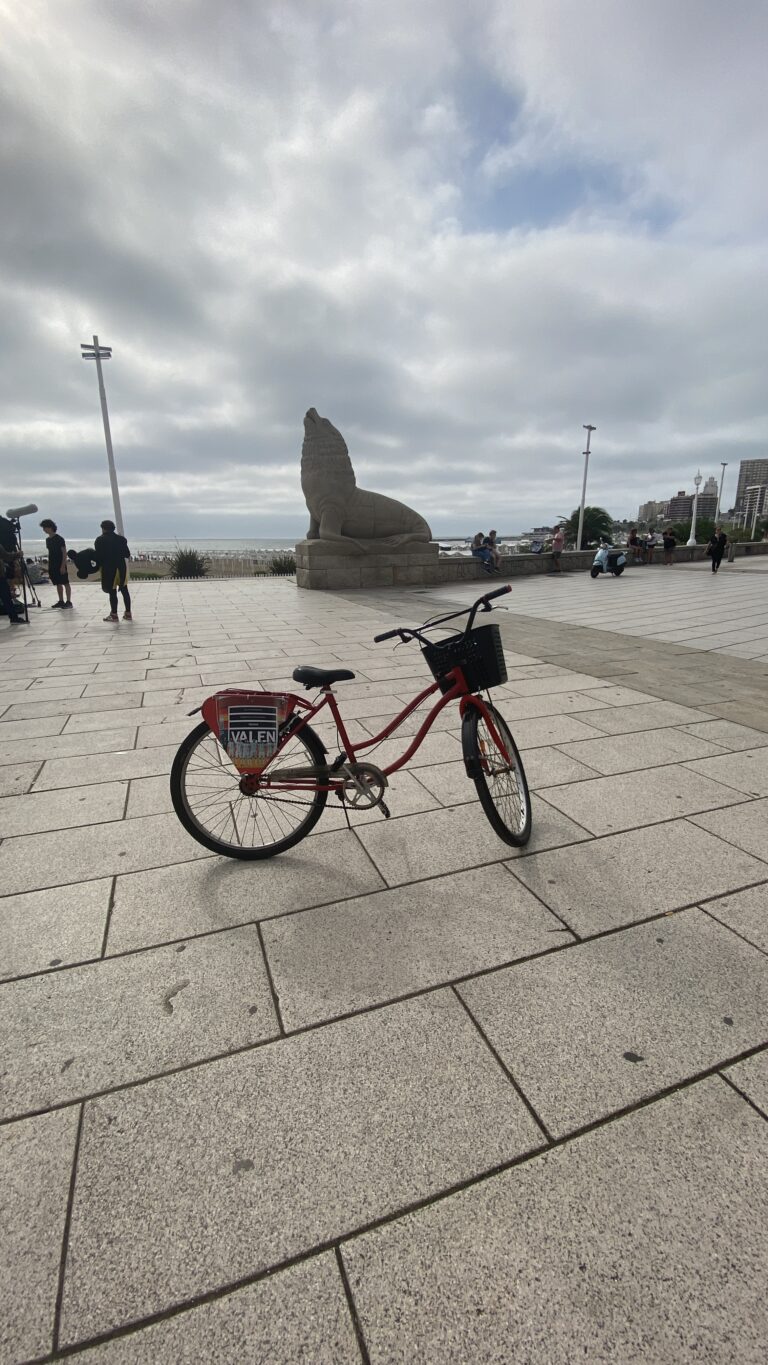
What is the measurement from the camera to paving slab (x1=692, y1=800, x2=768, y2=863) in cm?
289

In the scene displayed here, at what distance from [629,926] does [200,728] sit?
1969 millimetres

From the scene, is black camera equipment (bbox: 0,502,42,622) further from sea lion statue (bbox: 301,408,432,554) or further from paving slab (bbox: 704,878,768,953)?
paving slab (bbox: 704,878,768,953)

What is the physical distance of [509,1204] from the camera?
1.41 metres

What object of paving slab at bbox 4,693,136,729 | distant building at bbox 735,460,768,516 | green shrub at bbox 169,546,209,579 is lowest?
paving slab at bbox 4,693,136,729

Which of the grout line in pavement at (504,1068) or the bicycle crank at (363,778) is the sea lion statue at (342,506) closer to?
the bicycle crank at (363,778)

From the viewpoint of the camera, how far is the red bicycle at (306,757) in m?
2.61

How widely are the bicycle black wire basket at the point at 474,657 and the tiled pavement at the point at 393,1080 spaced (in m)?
0.86

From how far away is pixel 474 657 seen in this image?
8.89 feet

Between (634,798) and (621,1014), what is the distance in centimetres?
166

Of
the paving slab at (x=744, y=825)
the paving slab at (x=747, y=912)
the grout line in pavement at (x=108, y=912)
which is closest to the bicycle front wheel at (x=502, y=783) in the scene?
the paving slab at (x=747, y=912)

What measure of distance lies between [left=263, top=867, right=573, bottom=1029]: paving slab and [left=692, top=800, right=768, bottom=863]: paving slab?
1.17m

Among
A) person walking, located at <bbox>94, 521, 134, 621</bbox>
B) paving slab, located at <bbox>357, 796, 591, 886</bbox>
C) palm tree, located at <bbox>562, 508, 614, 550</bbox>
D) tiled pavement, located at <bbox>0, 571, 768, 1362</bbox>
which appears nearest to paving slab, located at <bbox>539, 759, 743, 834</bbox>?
tiled pavement, located at <bbox>0, 571, 768, 1362</bbox>

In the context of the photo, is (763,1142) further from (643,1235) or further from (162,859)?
(162,859)

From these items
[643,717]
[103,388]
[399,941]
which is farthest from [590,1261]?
[103,388]
